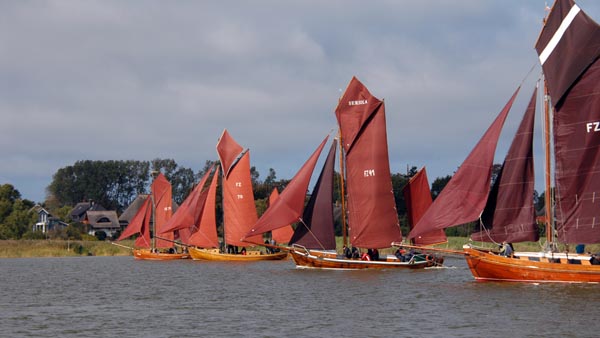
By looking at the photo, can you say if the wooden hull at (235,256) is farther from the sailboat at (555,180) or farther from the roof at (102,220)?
the roof at (102,220)

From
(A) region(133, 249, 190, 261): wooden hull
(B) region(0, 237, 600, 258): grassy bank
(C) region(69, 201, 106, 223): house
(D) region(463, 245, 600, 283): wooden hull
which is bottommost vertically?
(D) region(463, 245, 600, 283): wooden hull

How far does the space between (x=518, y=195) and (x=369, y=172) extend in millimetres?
17286

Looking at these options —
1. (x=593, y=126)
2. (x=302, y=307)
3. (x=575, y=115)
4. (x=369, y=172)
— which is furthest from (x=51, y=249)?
(x=593, y=126)

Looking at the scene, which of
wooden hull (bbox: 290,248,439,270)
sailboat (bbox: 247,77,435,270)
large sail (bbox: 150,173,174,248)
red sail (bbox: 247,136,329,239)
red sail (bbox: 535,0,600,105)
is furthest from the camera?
large sail (bbox: 150,173,174,248)

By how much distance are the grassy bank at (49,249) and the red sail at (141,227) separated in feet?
38.7

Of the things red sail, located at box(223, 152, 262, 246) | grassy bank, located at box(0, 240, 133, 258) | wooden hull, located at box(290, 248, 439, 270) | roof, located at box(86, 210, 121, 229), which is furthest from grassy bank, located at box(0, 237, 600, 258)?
roof, located at box(86, 210, 121, 229)

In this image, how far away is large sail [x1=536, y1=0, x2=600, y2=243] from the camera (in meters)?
43.8

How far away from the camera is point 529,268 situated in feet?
148

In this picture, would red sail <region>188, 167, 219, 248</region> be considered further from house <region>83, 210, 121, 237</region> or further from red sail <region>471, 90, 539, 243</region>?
house <region>83, 210, 121, 237</region>

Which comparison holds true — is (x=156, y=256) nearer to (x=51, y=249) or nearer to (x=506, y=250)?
(x=51, y=249)

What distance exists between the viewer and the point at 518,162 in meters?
45.6

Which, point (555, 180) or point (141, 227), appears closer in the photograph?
point (555, 180)

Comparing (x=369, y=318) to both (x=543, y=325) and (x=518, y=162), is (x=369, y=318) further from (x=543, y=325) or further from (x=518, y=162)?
(x=518, y=162)

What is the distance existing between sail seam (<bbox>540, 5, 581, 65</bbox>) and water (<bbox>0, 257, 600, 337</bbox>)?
11.8m
